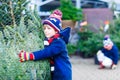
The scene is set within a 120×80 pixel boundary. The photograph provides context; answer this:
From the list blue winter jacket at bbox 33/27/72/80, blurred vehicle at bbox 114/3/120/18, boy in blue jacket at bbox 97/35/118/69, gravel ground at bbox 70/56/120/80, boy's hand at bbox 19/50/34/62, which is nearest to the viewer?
boy's hand at bbox 19/50/34/62

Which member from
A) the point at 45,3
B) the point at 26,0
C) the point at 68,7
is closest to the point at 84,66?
the point at 68,7

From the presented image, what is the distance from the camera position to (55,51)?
4375 millimetres

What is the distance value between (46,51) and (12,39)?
418mm

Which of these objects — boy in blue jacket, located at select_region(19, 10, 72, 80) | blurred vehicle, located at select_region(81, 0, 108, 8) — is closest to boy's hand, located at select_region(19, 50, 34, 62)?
boy in blue jacket, located at select_region(19, 10, 72, 80)

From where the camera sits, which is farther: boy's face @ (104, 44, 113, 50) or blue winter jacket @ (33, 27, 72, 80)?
boy's face @ (104, 44, 113, 50)

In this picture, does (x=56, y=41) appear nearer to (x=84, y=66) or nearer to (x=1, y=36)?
(x=1, y=36)

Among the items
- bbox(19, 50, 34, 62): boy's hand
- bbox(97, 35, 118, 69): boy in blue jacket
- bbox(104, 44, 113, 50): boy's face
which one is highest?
bbox(19, 50, 34, 62): boy's hand

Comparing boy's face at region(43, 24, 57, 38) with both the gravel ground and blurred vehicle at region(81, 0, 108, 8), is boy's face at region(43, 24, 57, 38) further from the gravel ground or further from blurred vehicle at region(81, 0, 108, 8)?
blurred vehicle at region(81, 0, 108, 8)

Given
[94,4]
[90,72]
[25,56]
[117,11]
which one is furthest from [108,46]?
[25,56]

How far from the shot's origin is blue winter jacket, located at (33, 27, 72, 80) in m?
A: 4.35

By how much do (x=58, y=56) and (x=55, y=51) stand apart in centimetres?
11

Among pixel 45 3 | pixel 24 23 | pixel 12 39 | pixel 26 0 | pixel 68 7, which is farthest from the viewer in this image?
pixel 45 3

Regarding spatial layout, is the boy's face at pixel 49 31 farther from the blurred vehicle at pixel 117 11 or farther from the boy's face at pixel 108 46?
the blurred vehicle at pixel 117 11

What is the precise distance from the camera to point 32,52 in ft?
14.3
